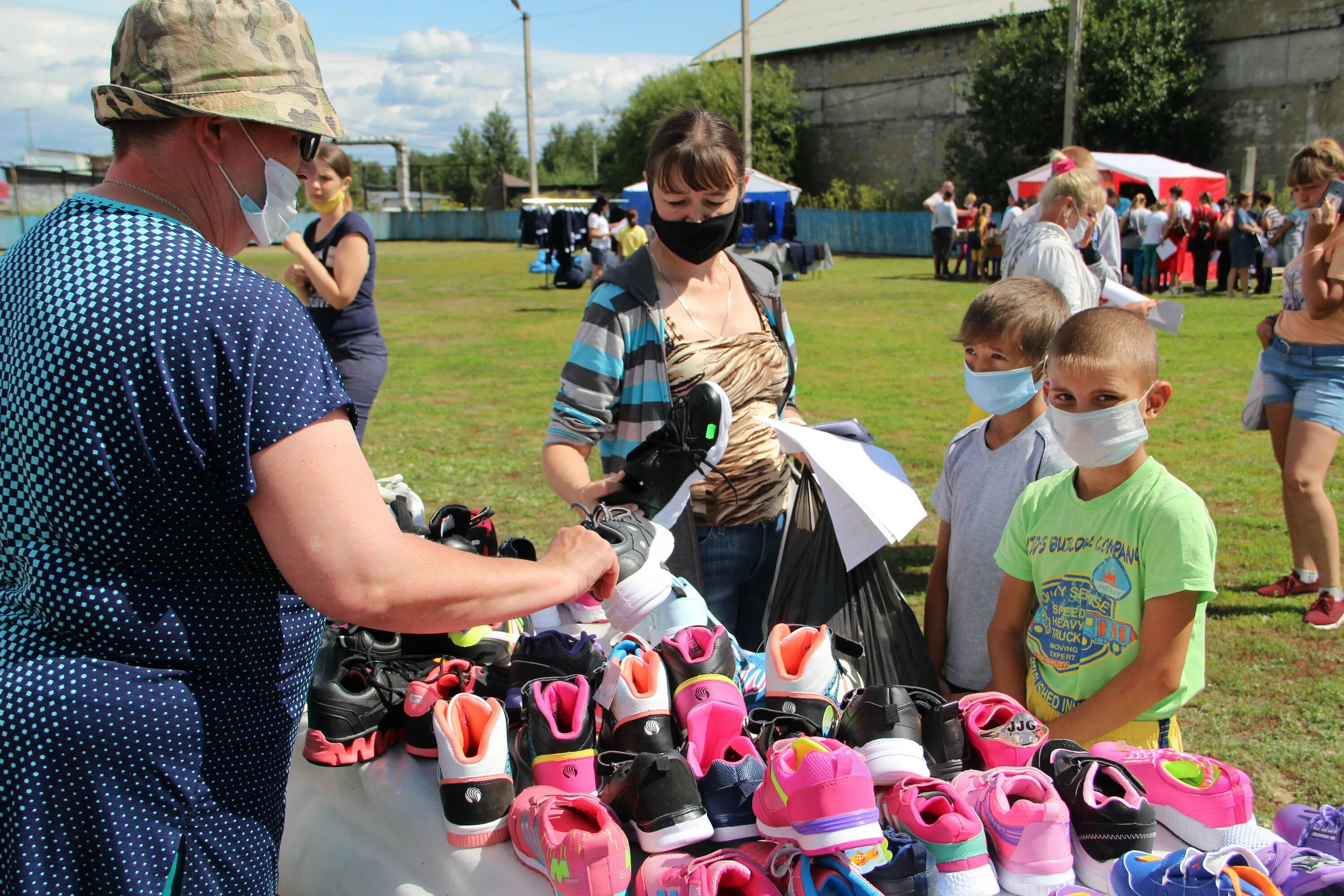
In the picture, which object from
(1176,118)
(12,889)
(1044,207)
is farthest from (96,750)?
(1176,118)

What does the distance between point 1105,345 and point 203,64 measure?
1.93 meters

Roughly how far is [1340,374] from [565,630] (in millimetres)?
3612

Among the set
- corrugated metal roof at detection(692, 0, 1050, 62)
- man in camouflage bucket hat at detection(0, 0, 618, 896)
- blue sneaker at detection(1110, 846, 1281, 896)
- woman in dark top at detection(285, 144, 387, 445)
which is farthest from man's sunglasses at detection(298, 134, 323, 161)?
corrugated metal roof at detection(692, 0, 1050, 62)

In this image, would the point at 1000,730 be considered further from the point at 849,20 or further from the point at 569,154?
the point at 569,154

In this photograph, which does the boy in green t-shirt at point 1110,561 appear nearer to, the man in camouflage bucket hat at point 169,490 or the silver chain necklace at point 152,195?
the man in camouflage bucket hat at point 169,490

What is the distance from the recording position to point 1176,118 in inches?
1255

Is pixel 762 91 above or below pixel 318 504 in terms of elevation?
above

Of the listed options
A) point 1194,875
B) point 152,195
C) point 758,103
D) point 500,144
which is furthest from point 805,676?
point 500,144

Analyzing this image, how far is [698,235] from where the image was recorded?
2703mm

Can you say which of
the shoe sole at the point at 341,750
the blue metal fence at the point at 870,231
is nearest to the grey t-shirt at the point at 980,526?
the shoe sole at the point at 341,750

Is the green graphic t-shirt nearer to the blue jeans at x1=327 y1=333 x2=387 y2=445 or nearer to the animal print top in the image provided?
the animal print top

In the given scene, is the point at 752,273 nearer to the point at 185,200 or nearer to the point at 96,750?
the point at 185,200

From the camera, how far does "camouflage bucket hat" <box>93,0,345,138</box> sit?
1.35 metres

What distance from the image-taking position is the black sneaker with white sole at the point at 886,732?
1.76 meters
